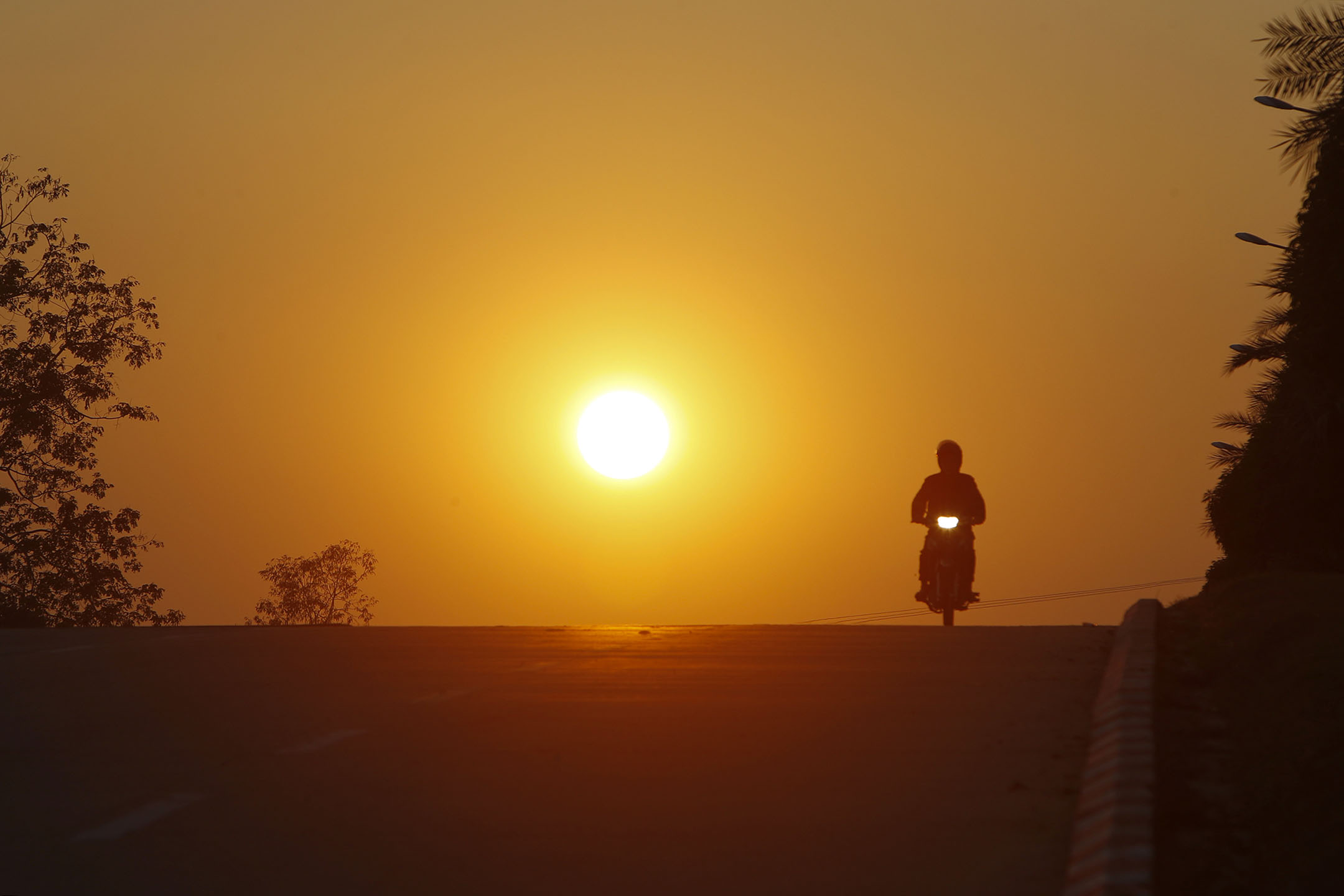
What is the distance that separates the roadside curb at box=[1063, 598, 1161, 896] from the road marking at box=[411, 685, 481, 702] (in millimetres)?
3680

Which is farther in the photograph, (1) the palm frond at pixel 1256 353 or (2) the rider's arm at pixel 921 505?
(1) the palm frond at pixel 1256 353

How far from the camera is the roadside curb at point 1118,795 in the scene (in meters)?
5.53

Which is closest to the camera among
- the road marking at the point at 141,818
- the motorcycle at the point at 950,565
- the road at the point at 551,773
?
the road at the point at 551,773

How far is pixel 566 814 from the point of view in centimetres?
704

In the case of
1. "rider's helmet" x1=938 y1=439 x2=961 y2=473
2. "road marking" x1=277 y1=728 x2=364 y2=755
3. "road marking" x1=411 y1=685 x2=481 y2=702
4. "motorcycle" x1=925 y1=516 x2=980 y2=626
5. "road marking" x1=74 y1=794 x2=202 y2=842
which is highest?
"rider's helmet" x1=938 y1=439 x2=961 y2=473

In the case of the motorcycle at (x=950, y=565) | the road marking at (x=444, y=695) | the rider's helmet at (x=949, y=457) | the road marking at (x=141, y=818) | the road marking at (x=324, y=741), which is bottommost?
the road marking at (x=141, y=818)

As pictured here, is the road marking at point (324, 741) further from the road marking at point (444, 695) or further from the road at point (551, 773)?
the road marking at point (444, 695)

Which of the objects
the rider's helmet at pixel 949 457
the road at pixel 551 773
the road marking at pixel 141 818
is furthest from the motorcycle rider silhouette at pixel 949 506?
the road marking at pixel 141 818

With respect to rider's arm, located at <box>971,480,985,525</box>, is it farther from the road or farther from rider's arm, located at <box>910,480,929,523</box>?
the road

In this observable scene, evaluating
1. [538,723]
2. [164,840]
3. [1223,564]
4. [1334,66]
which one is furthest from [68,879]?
[1223,564]

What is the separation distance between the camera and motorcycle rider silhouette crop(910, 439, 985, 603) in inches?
779

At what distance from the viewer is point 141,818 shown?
7027mm

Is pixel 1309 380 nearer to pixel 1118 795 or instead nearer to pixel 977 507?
pixel 977 507

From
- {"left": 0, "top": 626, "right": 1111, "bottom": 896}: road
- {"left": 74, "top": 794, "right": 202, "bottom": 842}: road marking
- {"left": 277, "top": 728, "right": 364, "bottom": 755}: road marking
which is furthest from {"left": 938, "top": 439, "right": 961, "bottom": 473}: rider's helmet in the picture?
{"left": 74, "top": 794, "right": 202, "bottom": 842}: road marking
